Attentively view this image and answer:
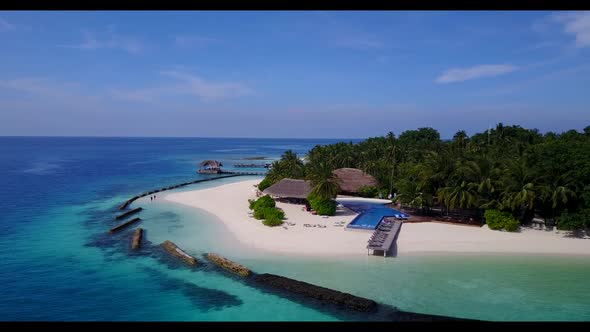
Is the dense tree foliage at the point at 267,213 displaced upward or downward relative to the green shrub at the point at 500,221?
downward

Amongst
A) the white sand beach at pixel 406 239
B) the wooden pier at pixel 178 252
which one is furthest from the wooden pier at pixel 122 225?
the white sand beach at pixel 406 239

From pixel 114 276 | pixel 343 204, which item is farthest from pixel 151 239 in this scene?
pixel 343 204

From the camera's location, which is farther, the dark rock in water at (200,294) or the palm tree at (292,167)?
the palm tree at (292,167)

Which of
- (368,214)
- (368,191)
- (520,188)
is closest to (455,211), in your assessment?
(520,188)

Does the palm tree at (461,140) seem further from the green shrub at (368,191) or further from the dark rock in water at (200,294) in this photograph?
the dark rock in water at (200,294)

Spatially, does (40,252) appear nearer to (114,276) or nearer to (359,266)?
(114,276)

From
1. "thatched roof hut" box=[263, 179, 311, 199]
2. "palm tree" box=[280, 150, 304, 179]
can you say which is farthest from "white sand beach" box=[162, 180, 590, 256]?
"palm tree" box=[280, 150, 304, 179]
